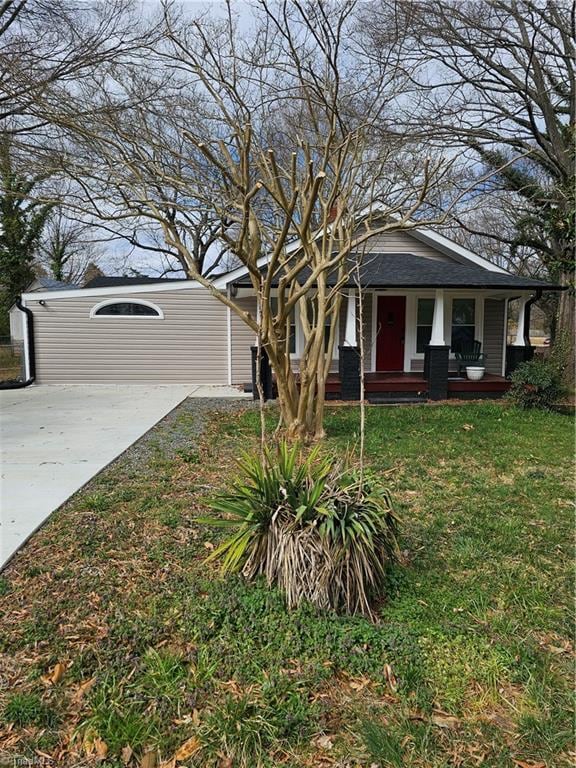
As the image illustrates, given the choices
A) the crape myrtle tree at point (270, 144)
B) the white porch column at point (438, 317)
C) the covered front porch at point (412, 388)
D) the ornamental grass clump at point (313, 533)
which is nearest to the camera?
the ornamental grass clump at point (313, 533)

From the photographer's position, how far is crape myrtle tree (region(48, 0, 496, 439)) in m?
5.33

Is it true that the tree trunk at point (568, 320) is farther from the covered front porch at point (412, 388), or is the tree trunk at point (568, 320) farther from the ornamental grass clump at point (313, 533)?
the ornamental grass clump at point (313, 533)

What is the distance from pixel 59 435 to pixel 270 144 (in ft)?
18.5

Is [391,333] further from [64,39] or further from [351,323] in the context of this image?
[64,39]

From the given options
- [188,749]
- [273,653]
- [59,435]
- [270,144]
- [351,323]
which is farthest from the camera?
[351,323]

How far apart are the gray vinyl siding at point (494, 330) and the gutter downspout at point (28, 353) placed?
38.2 ft

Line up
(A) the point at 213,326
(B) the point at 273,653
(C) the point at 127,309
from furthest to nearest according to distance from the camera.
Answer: (A) the point at 213,326 → (C) the point at 127,309 → (B) the point at 273,653

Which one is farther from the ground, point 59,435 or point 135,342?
point 135,342

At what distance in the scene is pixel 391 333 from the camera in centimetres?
1154

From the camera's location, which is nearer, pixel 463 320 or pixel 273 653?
pixel 273 653

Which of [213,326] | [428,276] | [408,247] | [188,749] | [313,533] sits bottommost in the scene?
[188,749]

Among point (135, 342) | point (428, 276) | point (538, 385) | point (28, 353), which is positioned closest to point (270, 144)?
point (428, 276)

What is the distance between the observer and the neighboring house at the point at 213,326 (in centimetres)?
1145

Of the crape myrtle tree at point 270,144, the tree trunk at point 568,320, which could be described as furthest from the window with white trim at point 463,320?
the crape myrtle tree at point 270,144
